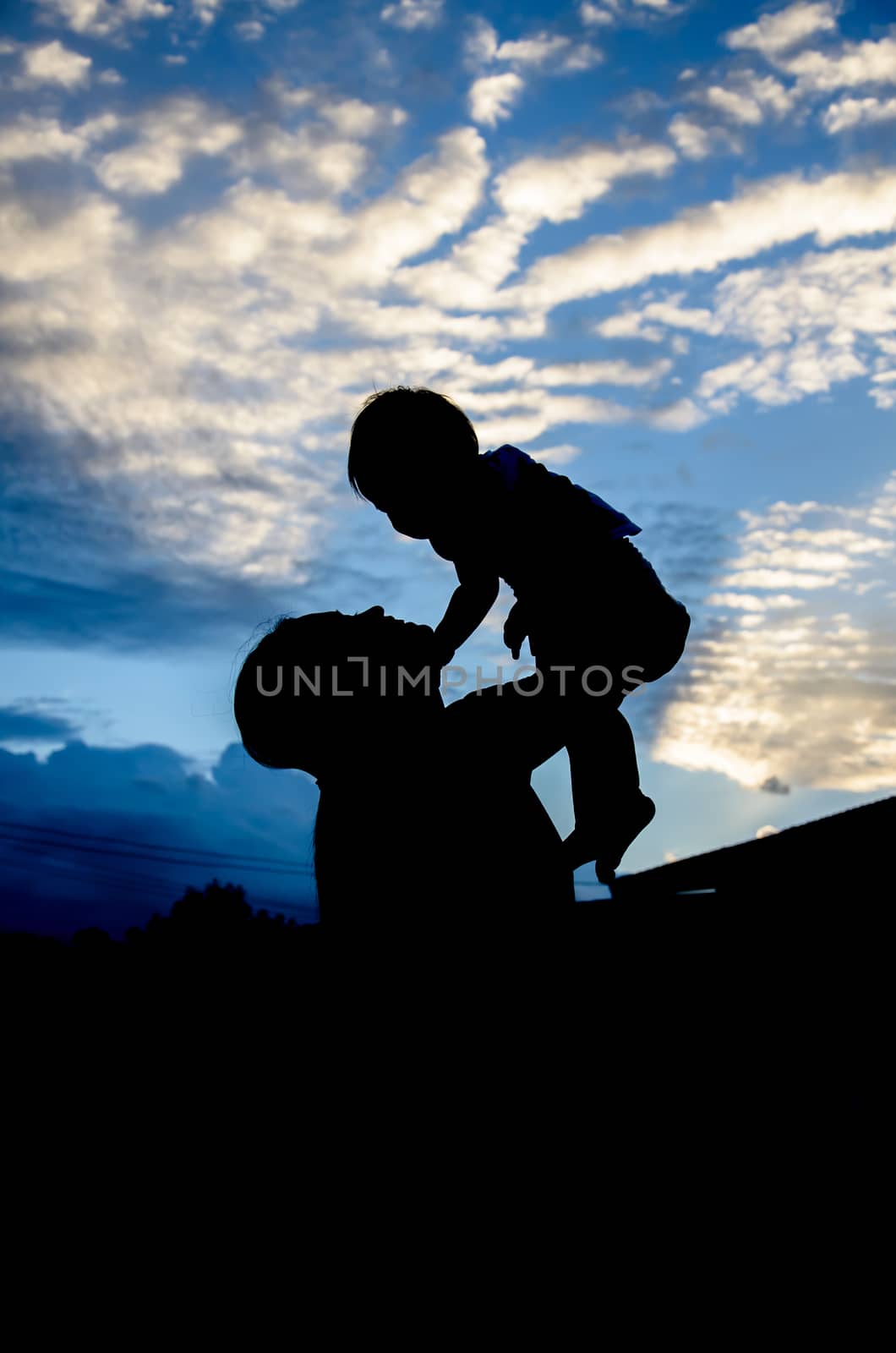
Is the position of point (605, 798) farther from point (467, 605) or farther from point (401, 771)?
point (401, 771)

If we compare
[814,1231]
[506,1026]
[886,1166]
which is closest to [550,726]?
[506,1026]

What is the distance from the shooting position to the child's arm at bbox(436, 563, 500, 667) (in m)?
2.81

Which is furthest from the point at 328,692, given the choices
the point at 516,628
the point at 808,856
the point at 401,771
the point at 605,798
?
the point at 808,856

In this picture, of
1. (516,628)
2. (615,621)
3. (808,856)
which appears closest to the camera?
(615,621)

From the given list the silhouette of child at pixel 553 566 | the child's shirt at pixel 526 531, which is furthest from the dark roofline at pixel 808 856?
the child's shirt at pixel 526 531

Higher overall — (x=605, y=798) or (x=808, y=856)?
(x=605, y=798)

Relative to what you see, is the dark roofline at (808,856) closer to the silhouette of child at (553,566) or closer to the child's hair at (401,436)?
the silhouette of child at (553,566)

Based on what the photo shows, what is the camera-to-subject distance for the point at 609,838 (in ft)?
8.79

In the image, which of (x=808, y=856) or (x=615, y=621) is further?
(x=808, y=856)

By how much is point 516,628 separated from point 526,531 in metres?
0.35

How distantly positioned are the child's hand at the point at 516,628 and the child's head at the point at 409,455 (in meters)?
0.43

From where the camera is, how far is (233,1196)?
5.61ft

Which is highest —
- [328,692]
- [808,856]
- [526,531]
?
[526,531]

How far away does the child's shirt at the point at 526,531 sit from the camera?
2701 millimetres
